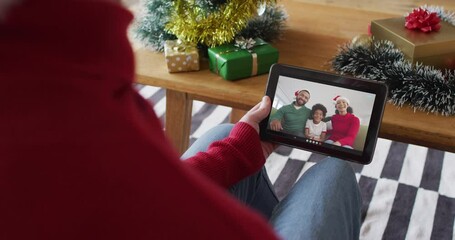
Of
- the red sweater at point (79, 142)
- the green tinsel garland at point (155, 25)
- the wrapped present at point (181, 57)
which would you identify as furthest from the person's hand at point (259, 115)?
the red sweater at point (79, 142)

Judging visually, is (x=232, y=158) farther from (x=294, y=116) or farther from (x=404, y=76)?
(x=404, y=76)

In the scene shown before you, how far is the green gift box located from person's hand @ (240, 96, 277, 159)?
102 millimetres

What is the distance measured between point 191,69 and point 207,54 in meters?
0.06

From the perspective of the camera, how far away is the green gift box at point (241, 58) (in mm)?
A: 892

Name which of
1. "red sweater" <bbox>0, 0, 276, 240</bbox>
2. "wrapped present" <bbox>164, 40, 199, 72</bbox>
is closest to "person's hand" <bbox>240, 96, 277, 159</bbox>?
"wrapped present" <bbox>164, 40, 199, 72</bbox>

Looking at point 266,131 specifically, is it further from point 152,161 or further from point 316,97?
point 152,161

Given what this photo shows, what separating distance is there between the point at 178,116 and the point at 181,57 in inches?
5.8

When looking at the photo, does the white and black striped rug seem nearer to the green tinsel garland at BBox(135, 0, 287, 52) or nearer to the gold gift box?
the green tinsel garland at BBox(135, 0, 287, 52)

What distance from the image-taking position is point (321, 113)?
0.80 metres

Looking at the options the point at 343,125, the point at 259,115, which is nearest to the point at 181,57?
the point at 259,115

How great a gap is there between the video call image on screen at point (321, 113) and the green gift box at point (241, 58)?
105 mm

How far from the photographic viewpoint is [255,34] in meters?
1.01

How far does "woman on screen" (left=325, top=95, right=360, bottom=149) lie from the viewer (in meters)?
0.78

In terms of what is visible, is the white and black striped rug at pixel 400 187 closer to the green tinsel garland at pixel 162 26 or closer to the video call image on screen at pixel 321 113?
the green tinsel garland at pixel 162 26
